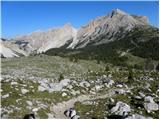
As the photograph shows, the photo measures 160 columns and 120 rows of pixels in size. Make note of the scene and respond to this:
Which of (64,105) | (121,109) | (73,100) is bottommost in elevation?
(121,109)

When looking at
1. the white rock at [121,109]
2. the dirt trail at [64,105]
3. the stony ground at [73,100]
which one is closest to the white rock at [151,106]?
the stony ground at [73,100]

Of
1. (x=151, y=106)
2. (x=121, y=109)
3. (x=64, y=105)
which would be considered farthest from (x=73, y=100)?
(x=151, y=106)

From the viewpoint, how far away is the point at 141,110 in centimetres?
3155

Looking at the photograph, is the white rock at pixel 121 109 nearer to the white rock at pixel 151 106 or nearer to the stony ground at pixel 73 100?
the stony ground at pixel 73 100

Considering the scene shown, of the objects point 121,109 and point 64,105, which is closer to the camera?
point 121,109

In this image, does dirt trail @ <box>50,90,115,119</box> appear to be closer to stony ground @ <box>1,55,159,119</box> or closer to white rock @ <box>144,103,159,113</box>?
stony ground @ <box>1,55,159,119</box>

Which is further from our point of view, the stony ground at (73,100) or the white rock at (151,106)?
the white rock at (151,106)

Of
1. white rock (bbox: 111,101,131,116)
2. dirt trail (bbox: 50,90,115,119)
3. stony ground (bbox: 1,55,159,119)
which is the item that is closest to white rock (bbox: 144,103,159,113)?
stony ground (bbox: 1,55,159,119)

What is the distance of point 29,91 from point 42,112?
269 inches

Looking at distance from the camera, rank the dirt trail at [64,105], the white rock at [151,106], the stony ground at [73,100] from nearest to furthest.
→ the stony ground at [73,100] → the dirt trail at [64,105] → the white rock at [151,106]

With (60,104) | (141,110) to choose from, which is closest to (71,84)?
(60,104)

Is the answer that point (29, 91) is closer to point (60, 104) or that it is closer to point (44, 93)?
point (44, 93)

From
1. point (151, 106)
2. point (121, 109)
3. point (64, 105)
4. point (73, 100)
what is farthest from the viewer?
point (73, 100)

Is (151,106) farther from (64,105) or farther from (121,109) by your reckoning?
(64,105)
